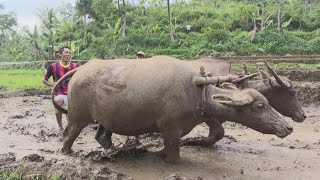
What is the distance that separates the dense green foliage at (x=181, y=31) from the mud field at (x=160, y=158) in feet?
59.9

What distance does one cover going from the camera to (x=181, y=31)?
35156mm

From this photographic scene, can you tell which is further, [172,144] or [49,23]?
[49,23]

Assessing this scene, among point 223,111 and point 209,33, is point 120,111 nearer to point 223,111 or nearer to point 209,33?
point 223,111

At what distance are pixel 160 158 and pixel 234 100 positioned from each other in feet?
5.04

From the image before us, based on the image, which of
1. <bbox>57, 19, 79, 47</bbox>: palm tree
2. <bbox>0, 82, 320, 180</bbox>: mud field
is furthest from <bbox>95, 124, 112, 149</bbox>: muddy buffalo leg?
<bbox>57, 19, 79, 47</bbox>: palm tree

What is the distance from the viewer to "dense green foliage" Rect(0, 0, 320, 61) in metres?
29.5

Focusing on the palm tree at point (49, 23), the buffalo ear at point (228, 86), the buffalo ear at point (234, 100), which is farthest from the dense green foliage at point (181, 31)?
the buffalo ear at point (234, 100)

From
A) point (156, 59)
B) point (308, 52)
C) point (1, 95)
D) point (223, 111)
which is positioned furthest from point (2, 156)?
point (308, 52)

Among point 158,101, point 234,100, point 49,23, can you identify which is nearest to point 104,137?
point 158,101

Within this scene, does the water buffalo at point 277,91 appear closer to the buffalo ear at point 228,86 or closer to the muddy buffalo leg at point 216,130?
the muddy buffalo leg at point 216,130

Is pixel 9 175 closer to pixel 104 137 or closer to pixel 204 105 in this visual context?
pixel 104 137

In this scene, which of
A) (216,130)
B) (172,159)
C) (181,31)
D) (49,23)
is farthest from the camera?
(49,23)

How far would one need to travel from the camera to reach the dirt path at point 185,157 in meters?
5.80

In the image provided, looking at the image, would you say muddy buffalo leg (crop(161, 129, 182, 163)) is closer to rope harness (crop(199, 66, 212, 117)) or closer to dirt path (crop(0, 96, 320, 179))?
dirt path (crop(0, 96, 320, 179))
